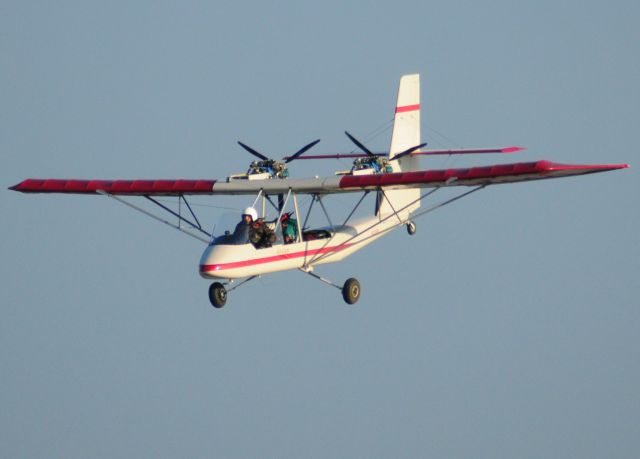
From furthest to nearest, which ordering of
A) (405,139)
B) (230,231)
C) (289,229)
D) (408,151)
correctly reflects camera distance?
(405,139)
(408,151)
(289,229)
(230,231)

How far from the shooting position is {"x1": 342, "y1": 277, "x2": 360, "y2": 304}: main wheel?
47.8 m

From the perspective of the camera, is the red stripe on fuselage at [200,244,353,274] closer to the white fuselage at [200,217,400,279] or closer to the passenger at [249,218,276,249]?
the white fuselage at [200,217,400,279]

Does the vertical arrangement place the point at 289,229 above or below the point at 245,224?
below

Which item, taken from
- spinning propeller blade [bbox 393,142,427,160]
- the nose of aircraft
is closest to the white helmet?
the nose of aircraft

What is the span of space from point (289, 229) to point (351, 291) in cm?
297

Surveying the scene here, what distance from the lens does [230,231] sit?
44.7 metres

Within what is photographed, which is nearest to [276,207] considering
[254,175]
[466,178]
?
[254,175]

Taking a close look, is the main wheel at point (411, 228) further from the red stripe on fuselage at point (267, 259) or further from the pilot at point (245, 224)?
the pilot at point (245, 224)

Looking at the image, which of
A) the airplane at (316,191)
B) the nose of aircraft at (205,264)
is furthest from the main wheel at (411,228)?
the nose of aircraft at (205,264)

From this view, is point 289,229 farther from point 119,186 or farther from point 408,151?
point 119,186

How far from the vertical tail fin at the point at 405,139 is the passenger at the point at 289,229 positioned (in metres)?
5.32

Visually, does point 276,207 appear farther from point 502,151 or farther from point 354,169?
point 502,151

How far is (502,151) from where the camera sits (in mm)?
49938

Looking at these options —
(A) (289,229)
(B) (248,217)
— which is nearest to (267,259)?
(B) (248,217)
